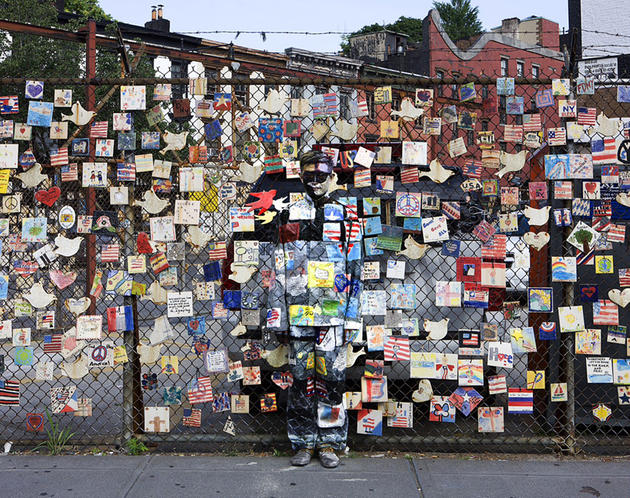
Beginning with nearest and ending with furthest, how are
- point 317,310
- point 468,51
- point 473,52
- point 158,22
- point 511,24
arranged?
point 317,310
point 158,22
point 468,51
point 473,52
point 511,24

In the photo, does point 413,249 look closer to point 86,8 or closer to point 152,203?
point 152,203

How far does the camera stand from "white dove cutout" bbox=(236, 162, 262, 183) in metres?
4.32

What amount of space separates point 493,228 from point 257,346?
185 cm

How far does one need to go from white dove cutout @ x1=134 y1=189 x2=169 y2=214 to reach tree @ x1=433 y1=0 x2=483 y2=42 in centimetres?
6319

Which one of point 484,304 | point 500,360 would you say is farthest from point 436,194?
point 500,360

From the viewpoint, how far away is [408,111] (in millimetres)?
4211

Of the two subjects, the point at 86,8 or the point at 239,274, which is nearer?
the point at 239,274

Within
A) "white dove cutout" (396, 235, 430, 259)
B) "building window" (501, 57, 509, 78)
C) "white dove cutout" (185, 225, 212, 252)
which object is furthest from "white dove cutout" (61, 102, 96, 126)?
"building window" (501, 57, 509, 78)

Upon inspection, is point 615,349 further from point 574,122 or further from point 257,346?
point 257,346

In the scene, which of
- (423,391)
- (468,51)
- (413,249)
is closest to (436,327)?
(423,391)

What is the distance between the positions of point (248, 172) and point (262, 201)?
0.74 ft

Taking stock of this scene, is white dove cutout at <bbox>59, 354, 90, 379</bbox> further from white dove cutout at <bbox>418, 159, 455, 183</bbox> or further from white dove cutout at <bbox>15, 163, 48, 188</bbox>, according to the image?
white dove cutout at <bbox>418, 159, 455, 183</bbox>

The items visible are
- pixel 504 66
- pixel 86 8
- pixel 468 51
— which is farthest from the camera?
pixel 504 66

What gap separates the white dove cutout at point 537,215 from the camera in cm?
427
